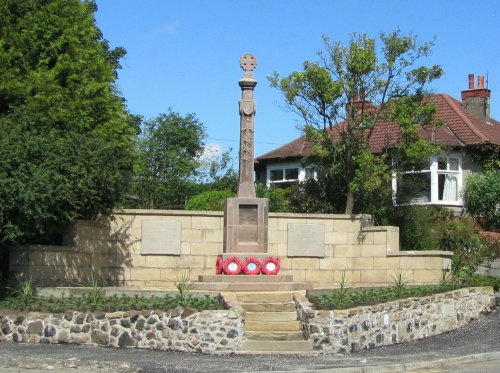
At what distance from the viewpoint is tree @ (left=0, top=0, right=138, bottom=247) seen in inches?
626

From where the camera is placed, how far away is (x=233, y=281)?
17.8 meters

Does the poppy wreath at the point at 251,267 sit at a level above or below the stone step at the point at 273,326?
above

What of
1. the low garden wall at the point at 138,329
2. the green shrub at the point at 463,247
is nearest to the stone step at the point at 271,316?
the low garden wall at the point at 138,329

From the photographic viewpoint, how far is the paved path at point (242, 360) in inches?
477

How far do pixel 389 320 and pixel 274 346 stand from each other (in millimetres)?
2583

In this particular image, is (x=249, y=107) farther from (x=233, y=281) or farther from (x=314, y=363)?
(x=314, y=363)

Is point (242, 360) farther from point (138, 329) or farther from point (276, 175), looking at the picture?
point (276, 175)

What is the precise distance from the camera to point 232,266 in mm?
18359

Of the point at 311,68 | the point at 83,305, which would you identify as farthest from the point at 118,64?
the point at 83,305

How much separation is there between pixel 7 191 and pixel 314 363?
666 centimetres

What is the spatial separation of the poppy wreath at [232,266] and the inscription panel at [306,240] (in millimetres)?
3253

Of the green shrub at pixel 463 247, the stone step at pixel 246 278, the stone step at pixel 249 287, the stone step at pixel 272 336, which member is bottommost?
the stone step at pixel 272 336

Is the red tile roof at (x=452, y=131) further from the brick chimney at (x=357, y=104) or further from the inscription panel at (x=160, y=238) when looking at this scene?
the inscription panel at (x=160, y=238)

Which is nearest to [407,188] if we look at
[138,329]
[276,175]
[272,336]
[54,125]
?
[272,336]
